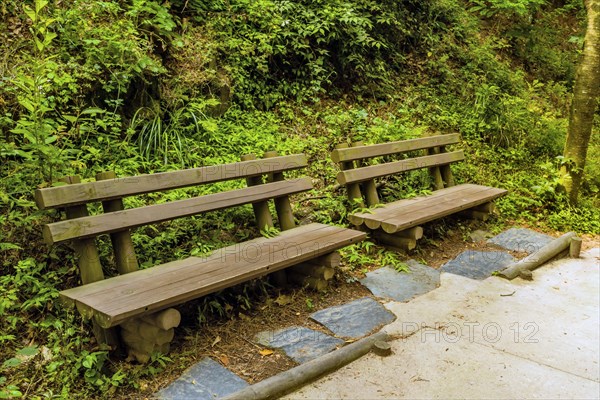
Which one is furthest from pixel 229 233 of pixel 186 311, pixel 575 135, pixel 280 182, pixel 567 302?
pixel 575 135

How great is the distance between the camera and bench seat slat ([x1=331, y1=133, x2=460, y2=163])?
5.31 meters

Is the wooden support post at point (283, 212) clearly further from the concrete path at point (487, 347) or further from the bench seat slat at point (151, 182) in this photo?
the concrete path at point (487, 347)

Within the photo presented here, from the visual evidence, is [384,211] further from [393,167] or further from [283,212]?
[283,212]

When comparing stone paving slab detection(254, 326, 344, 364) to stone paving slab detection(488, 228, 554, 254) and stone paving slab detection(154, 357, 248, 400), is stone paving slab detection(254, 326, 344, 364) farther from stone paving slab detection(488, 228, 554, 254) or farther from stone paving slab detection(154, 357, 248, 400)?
stone paving slab detection(488, 228, 554, 254)

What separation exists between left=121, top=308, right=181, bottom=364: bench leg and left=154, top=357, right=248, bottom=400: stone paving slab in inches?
9.9

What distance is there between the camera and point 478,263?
17.6 feet

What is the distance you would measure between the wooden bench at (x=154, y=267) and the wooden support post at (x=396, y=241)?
936 mm

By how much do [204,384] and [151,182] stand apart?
1523 millimetres

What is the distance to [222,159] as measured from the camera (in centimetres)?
559

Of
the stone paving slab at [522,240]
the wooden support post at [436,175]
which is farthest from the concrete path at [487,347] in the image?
the wooden support post at [436,175]

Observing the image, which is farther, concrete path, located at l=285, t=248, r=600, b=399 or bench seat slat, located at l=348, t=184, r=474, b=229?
bench seat slat, located at l=348, t=184, r=474, b=229

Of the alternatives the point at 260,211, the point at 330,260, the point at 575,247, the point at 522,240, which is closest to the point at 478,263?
the point at 522,240

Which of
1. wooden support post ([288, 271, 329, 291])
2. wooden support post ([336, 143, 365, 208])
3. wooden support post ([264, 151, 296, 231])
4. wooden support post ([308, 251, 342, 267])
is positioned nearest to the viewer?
wooden support post ([308, 251, 342, 267])

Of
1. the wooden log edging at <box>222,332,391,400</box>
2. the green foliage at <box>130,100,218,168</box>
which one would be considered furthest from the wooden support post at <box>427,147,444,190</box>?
the wooden log edging at <box>222,332,391,400</box>
